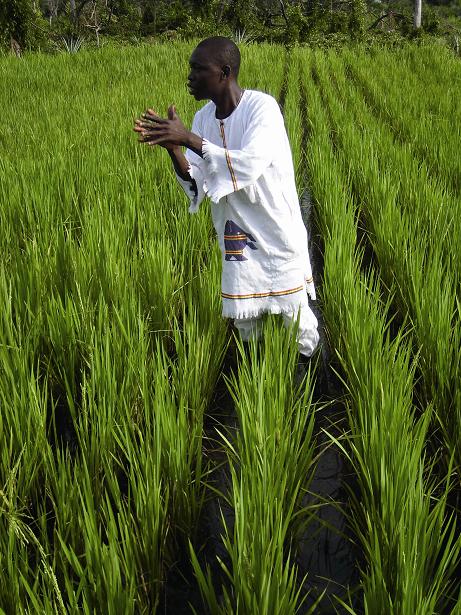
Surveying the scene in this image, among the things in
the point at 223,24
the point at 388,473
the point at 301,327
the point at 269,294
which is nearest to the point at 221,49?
the point at 269,294

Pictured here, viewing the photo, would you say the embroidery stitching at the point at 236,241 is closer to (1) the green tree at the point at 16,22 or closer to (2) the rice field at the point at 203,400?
(2) the rice field at the point at 203,400

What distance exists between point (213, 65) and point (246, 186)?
303 millimetres

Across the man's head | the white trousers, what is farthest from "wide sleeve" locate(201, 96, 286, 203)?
the white trousers

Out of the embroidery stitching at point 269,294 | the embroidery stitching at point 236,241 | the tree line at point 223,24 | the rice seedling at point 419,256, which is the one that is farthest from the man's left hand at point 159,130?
the tree line at point 223,24

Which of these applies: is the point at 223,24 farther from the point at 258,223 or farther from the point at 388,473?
the point at 388,473

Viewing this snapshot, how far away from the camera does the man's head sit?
138cm

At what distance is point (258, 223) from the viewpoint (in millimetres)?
1547

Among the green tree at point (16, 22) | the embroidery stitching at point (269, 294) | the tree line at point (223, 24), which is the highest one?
the tree line at point (223, 24)

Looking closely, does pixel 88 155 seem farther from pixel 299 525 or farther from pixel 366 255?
pixel 299 525

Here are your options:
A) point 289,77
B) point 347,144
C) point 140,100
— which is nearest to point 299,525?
point 347,144

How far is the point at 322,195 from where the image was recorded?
3.00m

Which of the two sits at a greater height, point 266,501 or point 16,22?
point 16,22

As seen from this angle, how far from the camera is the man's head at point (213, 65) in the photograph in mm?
1375

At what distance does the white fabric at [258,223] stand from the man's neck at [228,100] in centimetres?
2
